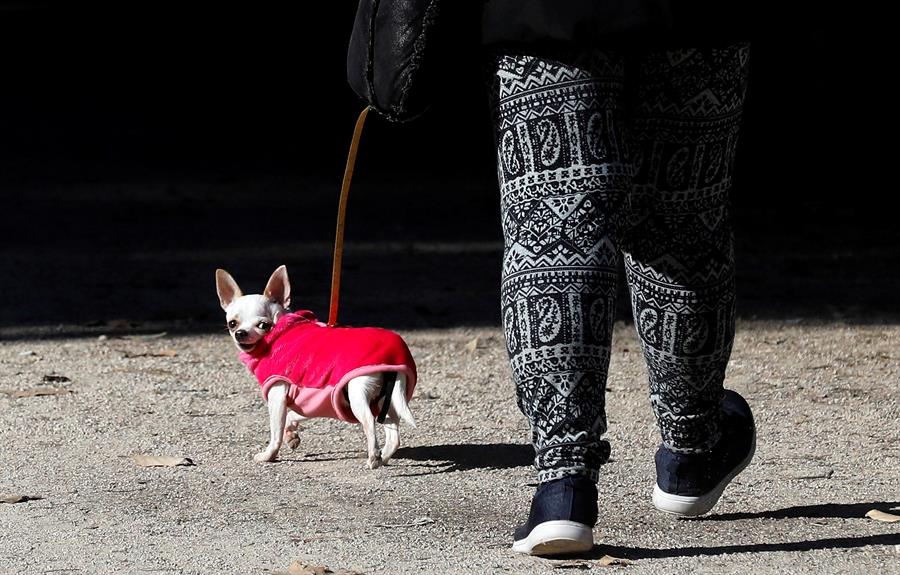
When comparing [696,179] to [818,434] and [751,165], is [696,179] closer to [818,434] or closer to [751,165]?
A: [818,434]

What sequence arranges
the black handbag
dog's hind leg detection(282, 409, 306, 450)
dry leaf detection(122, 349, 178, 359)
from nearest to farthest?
the black handbag
dog's hind leg detection(282, 409, 306, 450)
dry leaf detection(122, 349, 178, 359)

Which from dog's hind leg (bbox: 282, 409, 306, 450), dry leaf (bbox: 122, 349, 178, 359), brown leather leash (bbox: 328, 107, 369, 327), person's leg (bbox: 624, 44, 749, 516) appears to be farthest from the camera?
dry leaf (bbox: 122, 349, 178, 359)

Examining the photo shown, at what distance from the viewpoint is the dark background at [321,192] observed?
7234 mm

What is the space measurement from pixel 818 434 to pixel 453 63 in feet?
6.91

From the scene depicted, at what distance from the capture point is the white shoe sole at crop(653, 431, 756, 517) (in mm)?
3691

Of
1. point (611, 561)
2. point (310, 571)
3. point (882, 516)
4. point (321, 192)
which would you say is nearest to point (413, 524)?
point (310, 571)

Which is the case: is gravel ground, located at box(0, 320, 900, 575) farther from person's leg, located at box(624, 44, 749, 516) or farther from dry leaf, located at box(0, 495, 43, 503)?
person's leg, located at box(624, 44, 749, 516)

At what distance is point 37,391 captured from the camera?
17.5 ft

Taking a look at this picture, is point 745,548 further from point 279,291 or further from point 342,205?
point 279,291

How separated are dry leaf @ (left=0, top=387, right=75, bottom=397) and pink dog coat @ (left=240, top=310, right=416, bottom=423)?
1.23m

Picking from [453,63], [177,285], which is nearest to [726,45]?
[453,63]

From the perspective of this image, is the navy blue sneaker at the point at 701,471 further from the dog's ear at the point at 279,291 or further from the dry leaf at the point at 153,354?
the dry leaf at the point at 153,354

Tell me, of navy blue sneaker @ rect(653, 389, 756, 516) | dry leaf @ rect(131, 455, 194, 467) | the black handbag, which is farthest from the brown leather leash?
navy blue sneaker @ rect(653, 389, 756, 516)

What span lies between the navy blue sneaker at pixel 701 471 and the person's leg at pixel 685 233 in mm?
→ 29
